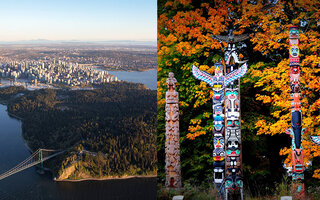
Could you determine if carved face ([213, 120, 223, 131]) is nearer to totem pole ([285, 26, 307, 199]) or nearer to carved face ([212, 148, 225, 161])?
carved face ([212, 148, 225, 161])

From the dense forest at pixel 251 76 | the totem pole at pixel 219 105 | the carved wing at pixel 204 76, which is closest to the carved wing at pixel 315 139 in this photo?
the dense forest at pixel 251 76

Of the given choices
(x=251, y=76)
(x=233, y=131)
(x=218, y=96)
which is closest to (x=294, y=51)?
(x=251, y=76)

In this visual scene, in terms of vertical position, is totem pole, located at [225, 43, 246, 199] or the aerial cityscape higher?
the aerial cityscape

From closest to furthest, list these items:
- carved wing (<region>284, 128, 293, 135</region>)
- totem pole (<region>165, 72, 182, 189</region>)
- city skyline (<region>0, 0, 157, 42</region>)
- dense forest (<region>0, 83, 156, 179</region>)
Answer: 1. carved wing (<region>284, 128, 293, 135</region>)
2. totem pole (<region>165, 72, 182, 189</region>)
3. city skyline (<region>0, 0, 157, 42</region>)
4. dense forest (<region>0, 83, 156, 179</region>)

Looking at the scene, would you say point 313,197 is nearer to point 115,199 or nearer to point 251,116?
point 251,116

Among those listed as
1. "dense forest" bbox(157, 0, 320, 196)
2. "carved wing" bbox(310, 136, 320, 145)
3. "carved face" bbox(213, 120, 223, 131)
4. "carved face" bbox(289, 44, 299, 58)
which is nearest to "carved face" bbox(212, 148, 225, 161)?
"carved face" bbox(213, 120, 223, 131)

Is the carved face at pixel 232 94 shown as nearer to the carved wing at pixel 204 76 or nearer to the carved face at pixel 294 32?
the carved wing at pixel 204 76
